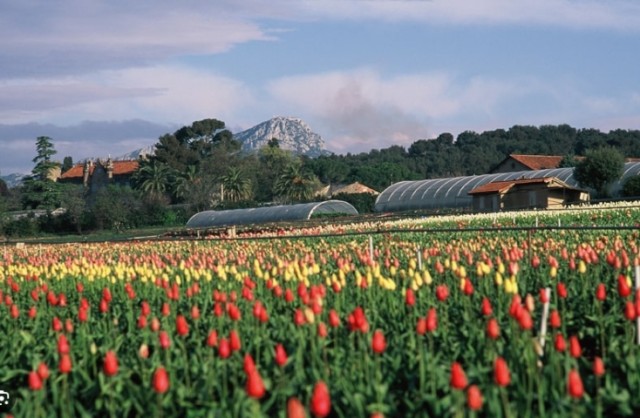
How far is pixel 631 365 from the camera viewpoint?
5672mm

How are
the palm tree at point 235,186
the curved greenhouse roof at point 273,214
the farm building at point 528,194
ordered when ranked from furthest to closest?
the palm tree at point 235,186 < the curved greenhouse roof at point 273,214 < the farm building at point 528,194

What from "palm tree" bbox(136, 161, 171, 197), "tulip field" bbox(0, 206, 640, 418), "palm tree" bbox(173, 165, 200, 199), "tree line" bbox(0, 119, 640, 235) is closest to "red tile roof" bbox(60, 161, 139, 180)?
"tree line" bbox(0, 119, 640, 235)

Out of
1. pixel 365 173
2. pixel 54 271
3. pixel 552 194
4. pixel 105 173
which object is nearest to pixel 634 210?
pixel 552 194

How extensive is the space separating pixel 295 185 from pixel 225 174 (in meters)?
7.18

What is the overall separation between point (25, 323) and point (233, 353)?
3570mm

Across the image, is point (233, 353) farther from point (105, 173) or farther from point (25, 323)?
point (105, 173)

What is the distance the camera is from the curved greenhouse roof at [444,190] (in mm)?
59688

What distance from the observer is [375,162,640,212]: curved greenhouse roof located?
196ft

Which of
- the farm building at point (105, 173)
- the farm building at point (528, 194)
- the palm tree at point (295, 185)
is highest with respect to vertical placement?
the farm building at point (105, 173)

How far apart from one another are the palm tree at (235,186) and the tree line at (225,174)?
9 centimetres

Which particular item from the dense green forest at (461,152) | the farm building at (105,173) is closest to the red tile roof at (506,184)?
the dense green forest at (461,152)

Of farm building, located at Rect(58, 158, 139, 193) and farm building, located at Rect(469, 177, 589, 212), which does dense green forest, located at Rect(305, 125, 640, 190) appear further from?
farm building, located at Rect(469, 177, 589, 212)

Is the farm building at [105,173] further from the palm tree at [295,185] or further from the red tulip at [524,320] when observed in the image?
the red tulip at [524,320]

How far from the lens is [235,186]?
271 ft
